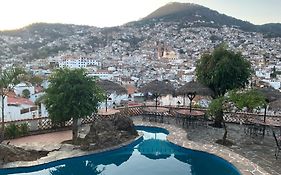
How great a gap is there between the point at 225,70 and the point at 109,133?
672cm

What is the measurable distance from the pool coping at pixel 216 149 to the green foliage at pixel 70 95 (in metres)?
4.41

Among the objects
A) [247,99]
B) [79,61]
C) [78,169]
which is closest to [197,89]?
[247,99]

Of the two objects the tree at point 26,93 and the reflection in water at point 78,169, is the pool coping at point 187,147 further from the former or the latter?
the tree at point 26,93

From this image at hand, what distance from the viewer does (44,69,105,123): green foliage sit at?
14.8 meters

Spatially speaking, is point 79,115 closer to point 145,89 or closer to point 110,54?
point 145,89

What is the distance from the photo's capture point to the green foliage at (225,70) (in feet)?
55.0

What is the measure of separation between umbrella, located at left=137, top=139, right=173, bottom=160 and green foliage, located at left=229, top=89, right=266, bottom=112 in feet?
12.3

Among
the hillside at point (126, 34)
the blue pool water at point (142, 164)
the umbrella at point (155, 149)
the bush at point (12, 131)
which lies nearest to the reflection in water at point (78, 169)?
the blue pool water at point (142, 164)

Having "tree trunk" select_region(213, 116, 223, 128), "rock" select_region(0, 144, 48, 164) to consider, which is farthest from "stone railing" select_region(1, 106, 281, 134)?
"rock" select_region(0, 144, 48, 164)

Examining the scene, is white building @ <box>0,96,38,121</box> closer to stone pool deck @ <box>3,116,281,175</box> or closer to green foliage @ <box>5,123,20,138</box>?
green foliage @ <box>5,123,20,138</box>

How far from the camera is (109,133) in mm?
15508

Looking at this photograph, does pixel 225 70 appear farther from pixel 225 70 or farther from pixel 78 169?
pixel 78 169

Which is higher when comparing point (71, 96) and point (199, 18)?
point (199, 18)

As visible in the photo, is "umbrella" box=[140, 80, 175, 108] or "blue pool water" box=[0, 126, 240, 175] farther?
"umbrella" box=[140, 80, 175, 108]
